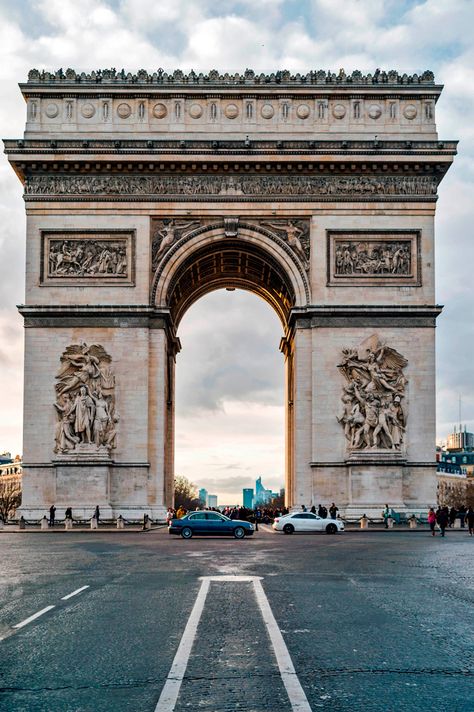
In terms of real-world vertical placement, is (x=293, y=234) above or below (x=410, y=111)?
below

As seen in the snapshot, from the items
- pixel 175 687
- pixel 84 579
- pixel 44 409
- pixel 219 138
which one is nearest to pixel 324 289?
pixel 219 138

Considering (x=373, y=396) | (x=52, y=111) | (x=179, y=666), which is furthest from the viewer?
(x=52, y=111)

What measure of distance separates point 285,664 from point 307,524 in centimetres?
3130

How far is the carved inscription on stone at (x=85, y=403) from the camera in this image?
→ 145ft

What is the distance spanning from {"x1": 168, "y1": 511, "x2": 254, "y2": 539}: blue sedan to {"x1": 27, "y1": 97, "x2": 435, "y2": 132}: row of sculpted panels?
63.6 ft

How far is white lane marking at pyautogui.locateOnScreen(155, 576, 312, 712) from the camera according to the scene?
27.0ft

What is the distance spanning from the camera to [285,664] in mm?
9883

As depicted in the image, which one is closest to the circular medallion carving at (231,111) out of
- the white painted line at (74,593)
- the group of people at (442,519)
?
the group of people at (442,519)

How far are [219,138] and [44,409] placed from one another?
49.2 feet

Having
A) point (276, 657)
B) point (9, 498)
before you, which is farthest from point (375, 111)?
point (9, 498)

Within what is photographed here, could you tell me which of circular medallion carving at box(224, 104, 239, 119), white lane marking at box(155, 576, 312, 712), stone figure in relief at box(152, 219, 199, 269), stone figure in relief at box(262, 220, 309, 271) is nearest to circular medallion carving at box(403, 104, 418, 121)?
stone figure in relief at box(262, 220, 309, 271)

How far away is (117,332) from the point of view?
45.5 m

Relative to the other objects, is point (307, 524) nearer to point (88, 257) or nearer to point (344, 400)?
point (344, 400)

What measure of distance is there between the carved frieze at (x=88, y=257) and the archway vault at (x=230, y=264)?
1782mm
